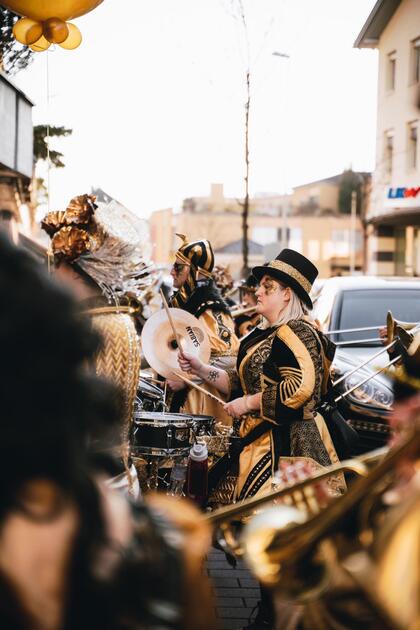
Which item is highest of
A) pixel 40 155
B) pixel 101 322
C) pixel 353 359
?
pixel 40 155

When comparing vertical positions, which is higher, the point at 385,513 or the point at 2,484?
the point at 2,484

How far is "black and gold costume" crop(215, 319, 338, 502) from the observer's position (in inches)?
168

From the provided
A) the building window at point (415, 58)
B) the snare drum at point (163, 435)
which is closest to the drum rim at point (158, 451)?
the snare drum at point (163, 435)

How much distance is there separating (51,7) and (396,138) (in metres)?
31.1

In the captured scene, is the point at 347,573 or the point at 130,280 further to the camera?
the point at 130,280

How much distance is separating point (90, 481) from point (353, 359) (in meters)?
6.85

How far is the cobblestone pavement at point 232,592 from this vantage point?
4727 millimetres

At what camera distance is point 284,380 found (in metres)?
4.28

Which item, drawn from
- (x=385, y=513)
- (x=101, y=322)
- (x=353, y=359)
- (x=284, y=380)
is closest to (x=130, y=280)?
(x=101, y=322)

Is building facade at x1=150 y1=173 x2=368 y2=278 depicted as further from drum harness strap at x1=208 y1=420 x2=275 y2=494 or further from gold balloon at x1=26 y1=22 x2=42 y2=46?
drum harness strap at x1=208 y1=420 x2=275 y2=494

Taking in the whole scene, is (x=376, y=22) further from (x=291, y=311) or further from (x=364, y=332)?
(x=291, y=311)

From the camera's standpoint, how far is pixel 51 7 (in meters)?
4.88

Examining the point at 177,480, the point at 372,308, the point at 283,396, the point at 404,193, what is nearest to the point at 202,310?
the point at 177,480

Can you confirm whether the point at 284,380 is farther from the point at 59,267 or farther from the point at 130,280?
the point at 59,267
